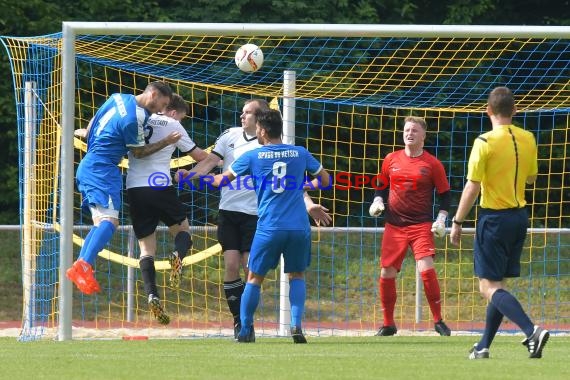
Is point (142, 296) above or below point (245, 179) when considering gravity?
below

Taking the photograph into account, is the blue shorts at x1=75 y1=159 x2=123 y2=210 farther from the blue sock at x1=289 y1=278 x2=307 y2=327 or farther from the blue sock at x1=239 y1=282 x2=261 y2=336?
the blue sock at x1=289 y1=278 x2=307 y2=327

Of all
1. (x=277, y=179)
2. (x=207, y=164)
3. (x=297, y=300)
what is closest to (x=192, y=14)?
(x=207, y=164)

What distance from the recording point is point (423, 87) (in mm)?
16109

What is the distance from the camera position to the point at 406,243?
1132 cm

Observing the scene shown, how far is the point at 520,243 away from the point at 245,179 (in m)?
3.06

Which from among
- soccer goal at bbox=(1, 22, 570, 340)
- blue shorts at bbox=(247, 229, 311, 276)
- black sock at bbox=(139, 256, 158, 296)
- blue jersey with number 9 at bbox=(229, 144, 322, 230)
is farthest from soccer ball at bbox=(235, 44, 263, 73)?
blue shorts at bbox=(247, 229, 311, 276)

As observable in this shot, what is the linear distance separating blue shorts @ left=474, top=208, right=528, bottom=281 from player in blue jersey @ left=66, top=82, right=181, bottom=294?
119 inches

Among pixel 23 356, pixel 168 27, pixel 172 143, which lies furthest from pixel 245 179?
pixel 23 356

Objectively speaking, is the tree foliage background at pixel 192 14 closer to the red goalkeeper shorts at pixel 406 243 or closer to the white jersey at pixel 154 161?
the white jersey at pixel 154 161

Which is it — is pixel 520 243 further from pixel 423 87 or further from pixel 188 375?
pixel 423 87

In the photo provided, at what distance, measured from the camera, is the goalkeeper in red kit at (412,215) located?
11273mm

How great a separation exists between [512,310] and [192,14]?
11.6m

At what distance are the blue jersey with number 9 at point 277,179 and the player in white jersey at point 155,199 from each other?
3.67 ft

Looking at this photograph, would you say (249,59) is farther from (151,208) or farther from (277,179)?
(277,179)
